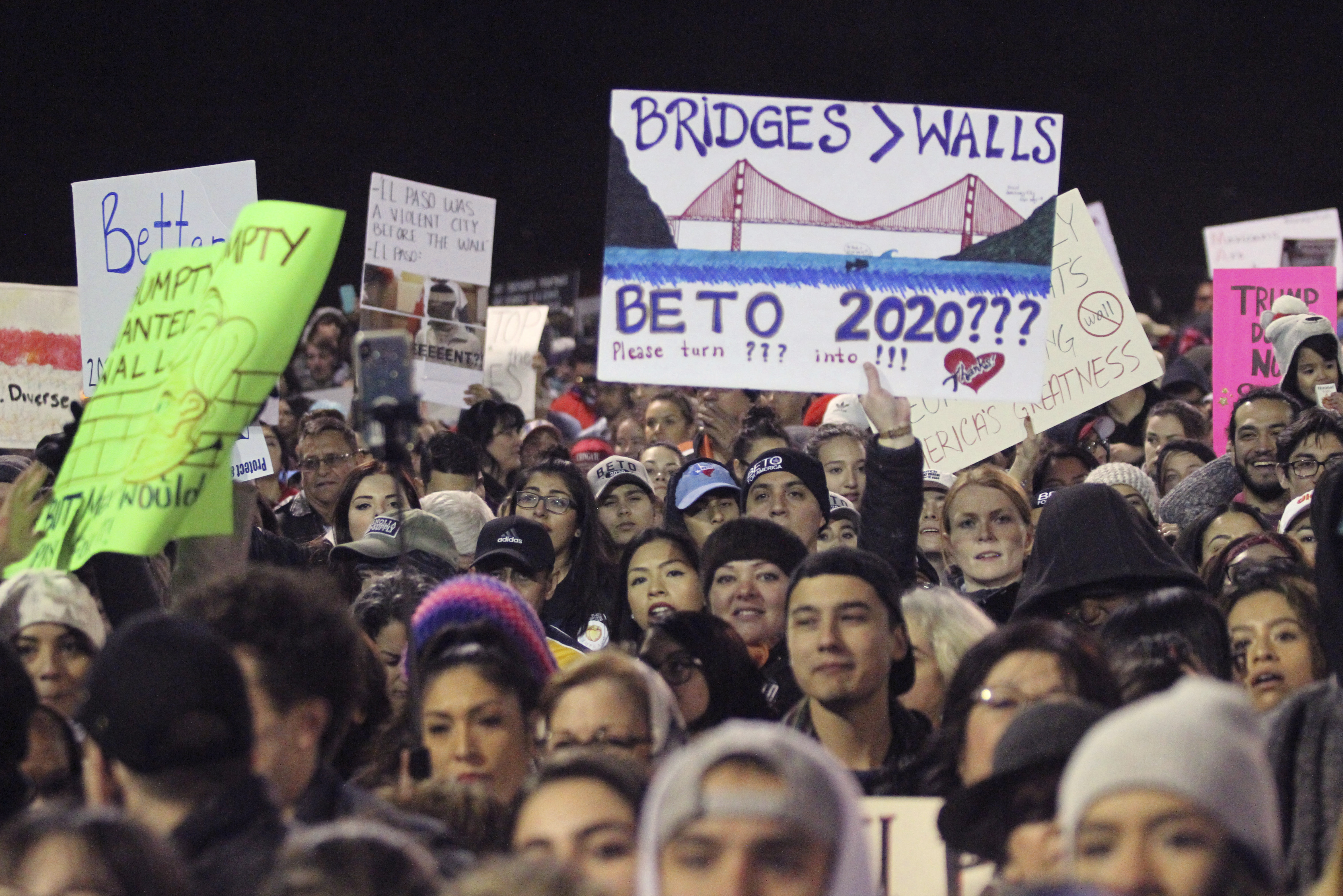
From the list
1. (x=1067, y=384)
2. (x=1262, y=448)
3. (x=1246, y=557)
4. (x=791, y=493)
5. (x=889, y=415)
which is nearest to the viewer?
(x=1246, y=557)

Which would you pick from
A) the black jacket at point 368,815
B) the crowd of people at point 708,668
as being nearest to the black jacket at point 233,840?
the crowd of people at point 708,668

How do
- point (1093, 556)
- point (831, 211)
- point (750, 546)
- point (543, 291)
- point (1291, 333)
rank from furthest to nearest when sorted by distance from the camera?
point (543, 291)
point (1291, 333)
point (831, 211)
point (750, 546)
point (1093, 556)

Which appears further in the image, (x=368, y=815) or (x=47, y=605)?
(x=47, y=605)

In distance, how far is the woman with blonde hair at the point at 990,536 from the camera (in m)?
5.70

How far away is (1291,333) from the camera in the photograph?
7.43 metres

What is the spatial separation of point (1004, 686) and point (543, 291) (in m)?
9.79

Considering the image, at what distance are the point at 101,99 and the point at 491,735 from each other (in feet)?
31.5

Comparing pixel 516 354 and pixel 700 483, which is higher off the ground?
pixel 516 354

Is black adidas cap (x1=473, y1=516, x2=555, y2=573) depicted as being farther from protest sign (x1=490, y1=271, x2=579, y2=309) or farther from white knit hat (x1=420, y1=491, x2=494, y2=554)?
protest sign (x1=490, y1=271, x2=579, y2=309)

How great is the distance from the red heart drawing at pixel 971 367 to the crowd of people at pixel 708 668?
34 centimetres

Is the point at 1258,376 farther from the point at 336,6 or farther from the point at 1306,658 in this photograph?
the point at 336,6

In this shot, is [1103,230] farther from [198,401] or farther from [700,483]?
[198,401]

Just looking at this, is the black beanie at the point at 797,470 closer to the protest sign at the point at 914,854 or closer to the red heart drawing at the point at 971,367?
the red heart drawing at the point at 971,367

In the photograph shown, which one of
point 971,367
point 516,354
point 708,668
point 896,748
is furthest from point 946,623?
point 516,354
